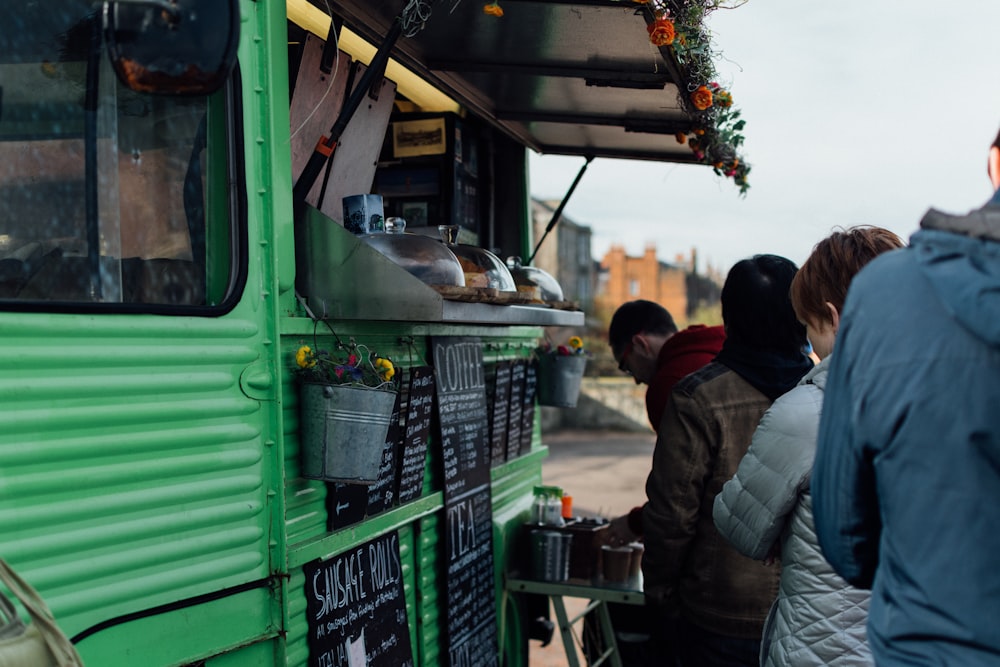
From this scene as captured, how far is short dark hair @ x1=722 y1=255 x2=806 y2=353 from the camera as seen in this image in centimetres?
343

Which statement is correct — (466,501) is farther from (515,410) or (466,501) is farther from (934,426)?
(934,426)

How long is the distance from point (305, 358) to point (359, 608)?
2.86ft

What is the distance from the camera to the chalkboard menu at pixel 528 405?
17.3 ft

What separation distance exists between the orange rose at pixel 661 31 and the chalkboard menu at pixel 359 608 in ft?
5.85

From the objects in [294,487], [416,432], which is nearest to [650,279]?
[416,432]

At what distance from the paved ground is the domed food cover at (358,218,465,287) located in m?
4.66

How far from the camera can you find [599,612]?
5.02 metres

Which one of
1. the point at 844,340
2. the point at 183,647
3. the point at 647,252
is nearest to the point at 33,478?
the point at 183,647

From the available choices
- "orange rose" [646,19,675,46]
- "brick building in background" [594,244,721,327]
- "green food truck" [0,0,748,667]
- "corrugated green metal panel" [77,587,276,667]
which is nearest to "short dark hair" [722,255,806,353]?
"green food truck" [0,0,748,667]

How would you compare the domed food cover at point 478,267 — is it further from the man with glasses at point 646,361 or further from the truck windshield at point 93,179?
the truck windshield at point 93,179

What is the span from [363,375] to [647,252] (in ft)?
143

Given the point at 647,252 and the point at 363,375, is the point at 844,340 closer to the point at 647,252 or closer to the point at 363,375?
the point at 363,375

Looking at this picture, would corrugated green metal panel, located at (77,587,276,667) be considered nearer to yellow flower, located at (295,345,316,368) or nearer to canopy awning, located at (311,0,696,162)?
yellow flower, located at (295,345,316,368)

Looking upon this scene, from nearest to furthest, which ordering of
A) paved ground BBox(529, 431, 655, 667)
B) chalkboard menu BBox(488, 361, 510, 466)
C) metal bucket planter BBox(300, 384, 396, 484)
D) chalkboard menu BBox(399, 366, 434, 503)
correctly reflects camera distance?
metal bucket planter BBox(300, 384, 396, 484) < chalkboard menu BBox(399, 366, 434, 503) < chalkboard menu BBox(488, 361, 510, 466) < paved ground BBox(529, 431, 655, 667)
